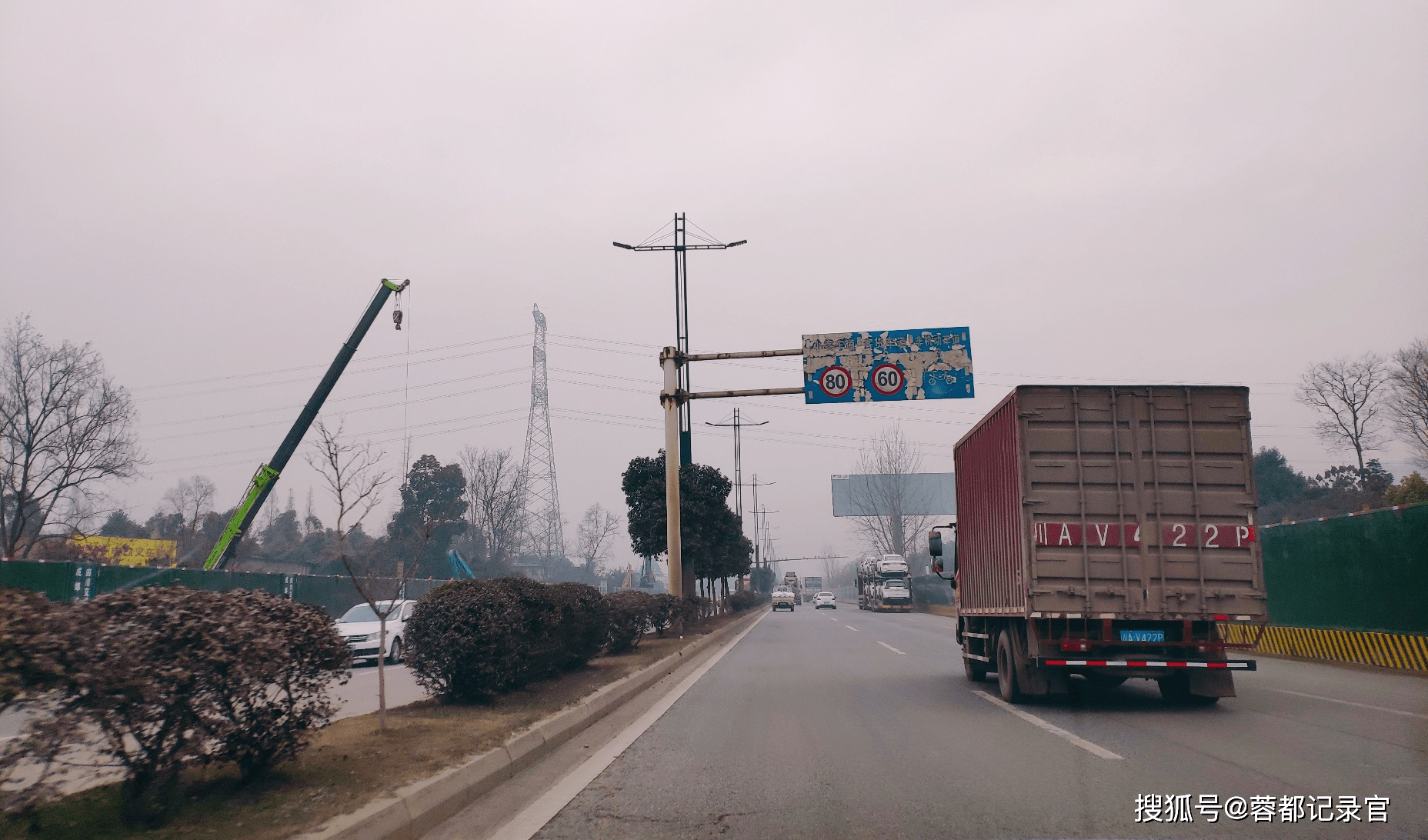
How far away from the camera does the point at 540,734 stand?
8211 mm

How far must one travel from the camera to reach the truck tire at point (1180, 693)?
10651mm

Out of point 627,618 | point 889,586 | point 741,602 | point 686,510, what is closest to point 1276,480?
point 889,586

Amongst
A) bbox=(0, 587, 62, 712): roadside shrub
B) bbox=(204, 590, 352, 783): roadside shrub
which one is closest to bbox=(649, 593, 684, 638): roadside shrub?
bbox=(204, 590, 352, 783): roadside shrub

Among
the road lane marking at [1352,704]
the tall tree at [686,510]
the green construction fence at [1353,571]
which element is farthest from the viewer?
the tall tree at [686,510]

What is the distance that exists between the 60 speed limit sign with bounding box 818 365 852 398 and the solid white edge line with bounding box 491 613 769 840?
32.1 feet

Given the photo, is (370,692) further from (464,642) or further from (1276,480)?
(1276,480)

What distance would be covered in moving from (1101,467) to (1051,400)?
0.90 metres

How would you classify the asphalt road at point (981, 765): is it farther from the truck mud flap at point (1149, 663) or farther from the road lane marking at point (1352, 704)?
the truck mud flap at point (1149, 663)

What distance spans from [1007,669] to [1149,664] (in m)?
1.73

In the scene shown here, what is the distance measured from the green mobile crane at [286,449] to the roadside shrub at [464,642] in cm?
2135

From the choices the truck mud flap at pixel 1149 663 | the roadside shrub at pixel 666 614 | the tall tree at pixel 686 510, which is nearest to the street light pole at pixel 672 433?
the roadside shrub at pixel 666 614

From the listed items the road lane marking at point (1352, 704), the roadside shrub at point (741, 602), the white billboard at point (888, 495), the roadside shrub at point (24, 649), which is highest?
the white billboard at point (888, 495)

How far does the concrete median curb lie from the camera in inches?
198

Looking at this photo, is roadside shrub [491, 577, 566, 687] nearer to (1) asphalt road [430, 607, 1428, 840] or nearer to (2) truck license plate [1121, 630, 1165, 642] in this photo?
(1) asphalt road [430, 607, 1428, 840]
